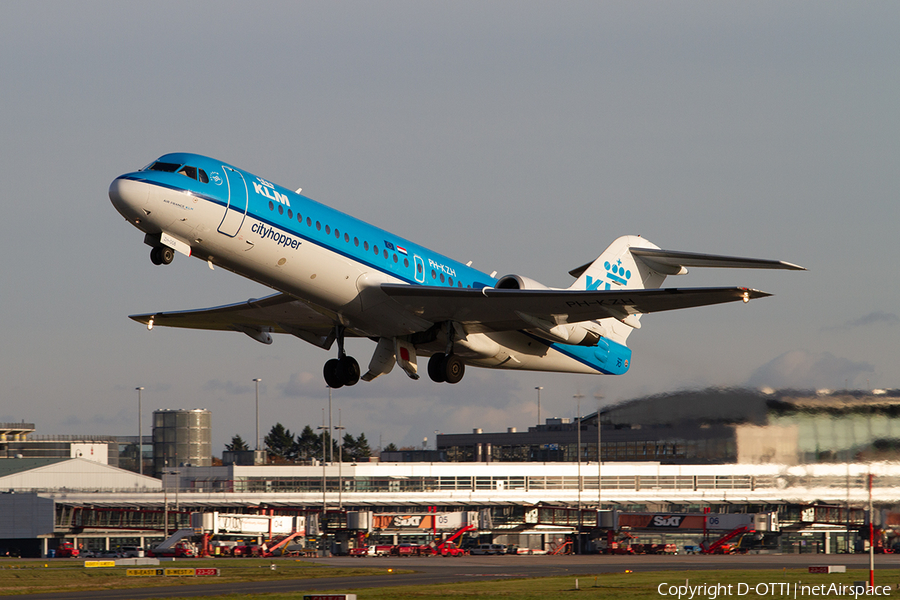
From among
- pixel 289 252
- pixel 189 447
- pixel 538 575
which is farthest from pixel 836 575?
pixel 189 447

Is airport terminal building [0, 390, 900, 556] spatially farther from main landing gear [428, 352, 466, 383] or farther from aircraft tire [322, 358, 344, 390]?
aircraft tire [322, 358, 344, 390]

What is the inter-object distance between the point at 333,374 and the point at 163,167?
888 centimetres

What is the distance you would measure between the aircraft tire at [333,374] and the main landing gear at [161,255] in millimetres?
7568

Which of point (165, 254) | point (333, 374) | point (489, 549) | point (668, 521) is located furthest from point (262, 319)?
point (668, 521)

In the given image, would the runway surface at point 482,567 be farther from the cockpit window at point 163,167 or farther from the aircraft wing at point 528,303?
the cockpit window at point 163,167

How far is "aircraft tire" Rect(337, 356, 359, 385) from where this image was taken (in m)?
30.8

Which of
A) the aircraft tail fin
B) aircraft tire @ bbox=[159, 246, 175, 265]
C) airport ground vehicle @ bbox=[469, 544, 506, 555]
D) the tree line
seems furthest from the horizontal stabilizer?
the tree line

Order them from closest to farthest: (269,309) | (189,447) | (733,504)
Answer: (269,309), (733,504), (189,447)

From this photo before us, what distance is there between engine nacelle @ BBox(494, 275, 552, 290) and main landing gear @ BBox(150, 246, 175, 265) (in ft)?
30.2

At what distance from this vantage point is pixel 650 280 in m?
35.8

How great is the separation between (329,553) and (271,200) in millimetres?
51690

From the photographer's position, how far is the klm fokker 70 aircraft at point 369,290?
79.9 ft

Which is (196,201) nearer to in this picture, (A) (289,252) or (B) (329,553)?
(A) (289,252)
